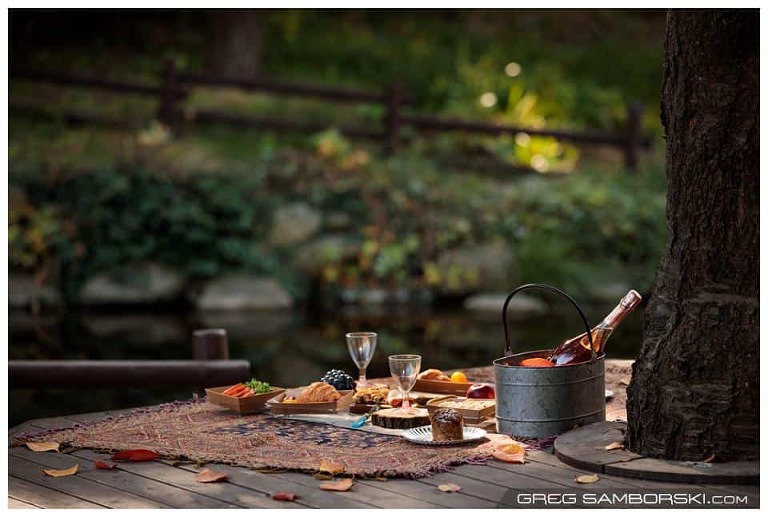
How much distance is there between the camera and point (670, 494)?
137 inches

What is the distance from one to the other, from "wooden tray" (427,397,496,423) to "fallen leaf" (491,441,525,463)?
0.39 meters

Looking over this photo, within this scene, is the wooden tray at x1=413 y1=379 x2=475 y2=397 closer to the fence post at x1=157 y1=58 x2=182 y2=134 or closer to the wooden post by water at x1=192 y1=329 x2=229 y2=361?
the wooden post by water at x1=192 y1=329 x2=229 y2=361

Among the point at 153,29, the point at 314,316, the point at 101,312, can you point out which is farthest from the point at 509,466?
the point at 153,29

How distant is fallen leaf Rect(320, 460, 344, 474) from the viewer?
12.3 ft

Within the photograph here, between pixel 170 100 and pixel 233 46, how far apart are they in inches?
87.9

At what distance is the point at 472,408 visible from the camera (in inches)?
175

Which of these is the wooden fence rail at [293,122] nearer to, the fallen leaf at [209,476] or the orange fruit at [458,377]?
the orange fruit at [458,377]

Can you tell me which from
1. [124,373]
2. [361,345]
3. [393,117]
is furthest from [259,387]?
[393,117]

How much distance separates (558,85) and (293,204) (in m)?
5.30

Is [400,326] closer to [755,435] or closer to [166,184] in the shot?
[166,184]

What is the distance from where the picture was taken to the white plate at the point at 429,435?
13.5ft

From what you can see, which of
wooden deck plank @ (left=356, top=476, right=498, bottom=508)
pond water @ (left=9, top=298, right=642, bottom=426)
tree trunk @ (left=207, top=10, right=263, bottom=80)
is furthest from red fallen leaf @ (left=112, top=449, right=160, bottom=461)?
tree trunk @ (left=207, top=10, right=263, bottom=80)

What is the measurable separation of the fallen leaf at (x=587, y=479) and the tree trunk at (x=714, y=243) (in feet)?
0.87

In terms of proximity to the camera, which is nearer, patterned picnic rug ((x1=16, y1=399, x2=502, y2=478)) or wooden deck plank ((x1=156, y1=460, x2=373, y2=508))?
wooden deck plank ((x1=156, y1=460, x2=373, y2=508))
